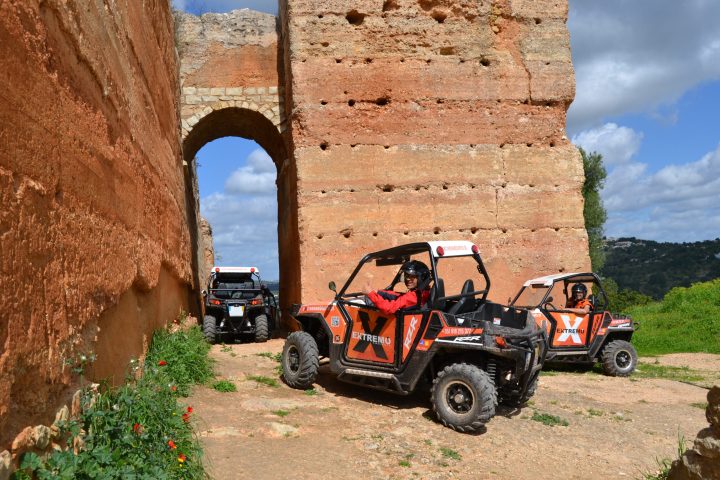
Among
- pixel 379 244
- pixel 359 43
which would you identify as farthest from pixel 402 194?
pixel 359 43

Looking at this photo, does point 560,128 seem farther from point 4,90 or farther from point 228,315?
point 4,90

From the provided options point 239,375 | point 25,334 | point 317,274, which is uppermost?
point 317,274

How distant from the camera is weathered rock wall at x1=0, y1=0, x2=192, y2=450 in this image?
2.40 meters

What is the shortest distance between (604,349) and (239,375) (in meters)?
5.22

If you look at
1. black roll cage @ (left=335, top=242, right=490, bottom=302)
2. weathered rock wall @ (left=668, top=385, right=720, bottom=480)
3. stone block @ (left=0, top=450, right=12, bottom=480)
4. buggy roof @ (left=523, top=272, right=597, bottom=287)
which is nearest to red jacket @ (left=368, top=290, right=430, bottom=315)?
black roll cage @ (left=335, top=242, right=490, bottom=302)

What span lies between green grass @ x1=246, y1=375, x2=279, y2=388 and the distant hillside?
44802mm

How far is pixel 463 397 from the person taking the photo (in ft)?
17.3

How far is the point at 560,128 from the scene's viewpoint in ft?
37.6

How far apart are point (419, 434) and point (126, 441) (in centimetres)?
283

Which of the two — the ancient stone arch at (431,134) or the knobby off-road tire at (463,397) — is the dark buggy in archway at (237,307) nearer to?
the ancient stone arch at (431,134)

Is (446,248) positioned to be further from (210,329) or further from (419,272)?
(210,329)

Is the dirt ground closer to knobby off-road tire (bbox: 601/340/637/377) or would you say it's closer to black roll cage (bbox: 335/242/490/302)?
knobby off-road tire (bbox: 601/340/637/377)

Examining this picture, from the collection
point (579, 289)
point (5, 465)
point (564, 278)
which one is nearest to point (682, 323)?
point (579, 289)

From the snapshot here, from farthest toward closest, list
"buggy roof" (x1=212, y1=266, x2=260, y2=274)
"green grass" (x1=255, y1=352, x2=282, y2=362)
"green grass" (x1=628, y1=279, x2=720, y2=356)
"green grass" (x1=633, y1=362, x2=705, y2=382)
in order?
"buggy roof" (x1=212, y1=266, x2=260, y2=274), "green grass" (x1=628, y1=279, x2=720, y2=356), "green grass" (x1=255, y1=352, x2=282, y2=362), "green grass" (x1=633, y1=362, x2=705, y2=382)
